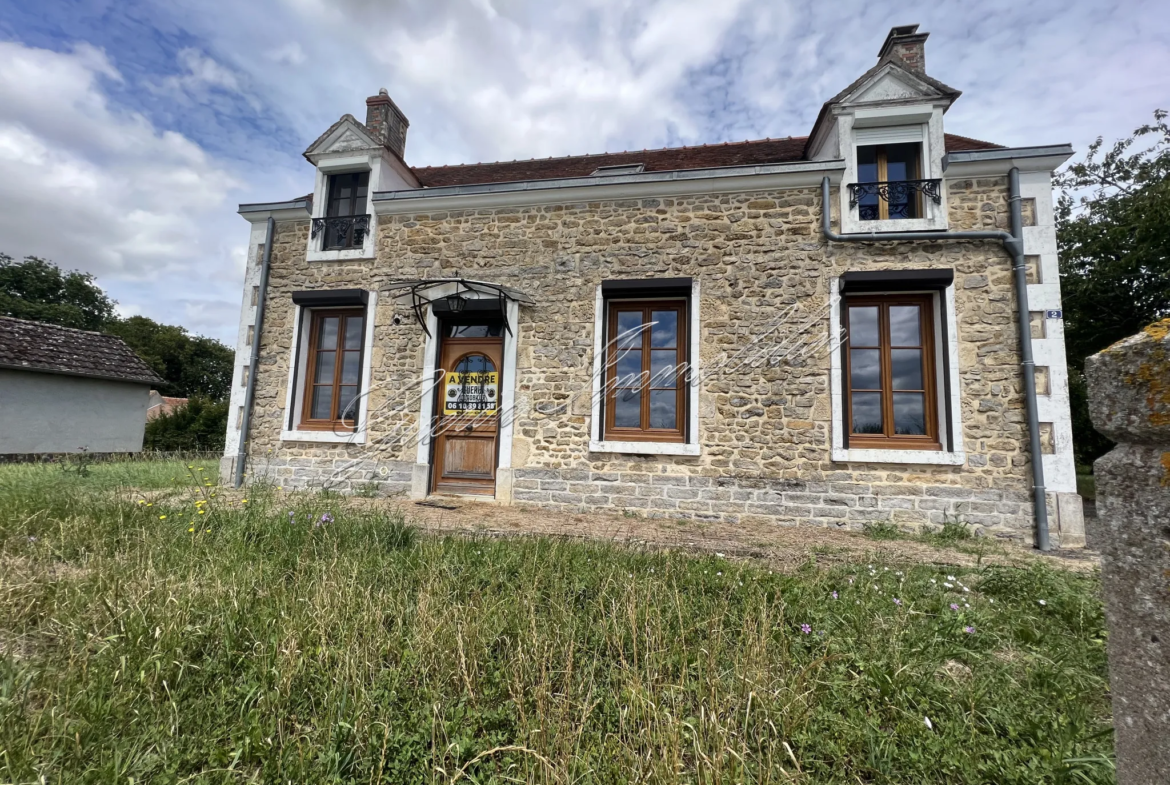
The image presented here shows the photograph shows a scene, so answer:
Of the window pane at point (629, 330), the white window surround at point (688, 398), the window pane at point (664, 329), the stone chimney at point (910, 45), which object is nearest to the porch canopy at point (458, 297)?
the white window surround at point (688, 398)

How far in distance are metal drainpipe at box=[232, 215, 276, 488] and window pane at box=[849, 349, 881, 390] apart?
800 centimetres

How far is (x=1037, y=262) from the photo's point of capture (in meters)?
5.48

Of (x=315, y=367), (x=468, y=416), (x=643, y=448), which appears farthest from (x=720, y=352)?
(x=315, y=367)

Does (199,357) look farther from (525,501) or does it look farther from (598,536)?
(598,536)

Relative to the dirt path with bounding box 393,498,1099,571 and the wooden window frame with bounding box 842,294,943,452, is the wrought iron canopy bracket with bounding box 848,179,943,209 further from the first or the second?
the dirt path with bounding box 393,498,1099,571

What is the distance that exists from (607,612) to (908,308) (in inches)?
216

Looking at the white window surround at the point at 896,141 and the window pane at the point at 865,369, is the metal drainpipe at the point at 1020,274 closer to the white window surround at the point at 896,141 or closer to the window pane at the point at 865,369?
the white window surround at the point at 896,141

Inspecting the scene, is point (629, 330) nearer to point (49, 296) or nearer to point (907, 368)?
point (907, 368)

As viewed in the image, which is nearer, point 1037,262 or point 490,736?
point 490,736

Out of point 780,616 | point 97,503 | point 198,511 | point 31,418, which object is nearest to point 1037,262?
point 780,616

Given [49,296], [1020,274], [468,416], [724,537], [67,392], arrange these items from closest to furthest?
1. [724,537]
2. [1020,274]
3. [468,416]
4. [67,392]
5. [49,296]

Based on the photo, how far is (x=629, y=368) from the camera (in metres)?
6.36

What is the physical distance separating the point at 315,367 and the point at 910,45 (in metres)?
9.03

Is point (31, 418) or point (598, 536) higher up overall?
point (31, 418)
